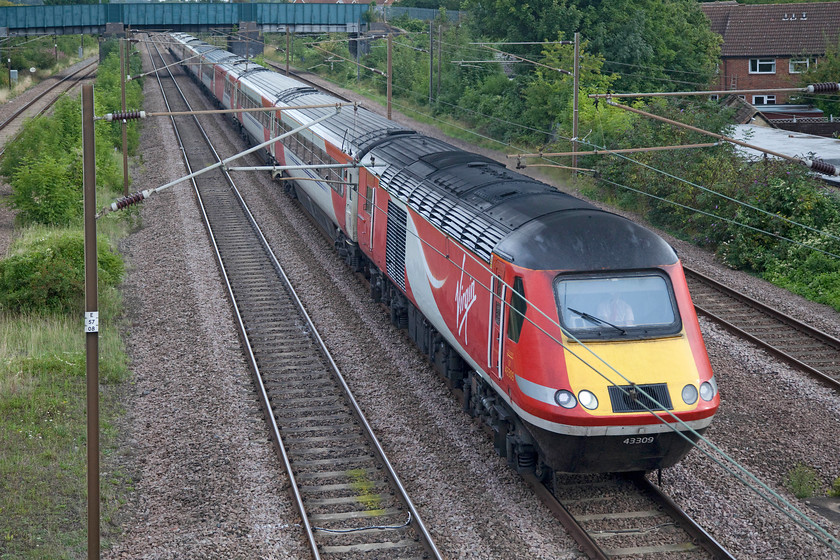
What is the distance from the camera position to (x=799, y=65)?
167 ft

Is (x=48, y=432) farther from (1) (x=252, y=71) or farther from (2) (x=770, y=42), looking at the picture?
(2) (x=770, y=42)

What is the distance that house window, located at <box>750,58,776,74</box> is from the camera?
176 ft

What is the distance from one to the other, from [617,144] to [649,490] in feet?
72.4

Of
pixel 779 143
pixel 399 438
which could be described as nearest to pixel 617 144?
pixel 779 143

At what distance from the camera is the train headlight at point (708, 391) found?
9938 millimetres

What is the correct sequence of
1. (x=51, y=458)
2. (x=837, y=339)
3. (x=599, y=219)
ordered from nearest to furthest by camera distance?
(x=599, y=219), (x=51, y=458), (x=837, y=339)

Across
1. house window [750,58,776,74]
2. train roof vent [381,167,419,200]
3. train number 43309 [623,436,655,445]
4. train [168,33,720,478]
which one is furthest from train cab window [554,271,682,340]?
house window [750,58,776,74]

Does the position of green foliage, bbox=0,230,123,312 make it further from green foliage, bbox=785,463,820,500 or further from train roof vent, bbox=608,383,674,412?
green foliage, bbox=785,463,820,500

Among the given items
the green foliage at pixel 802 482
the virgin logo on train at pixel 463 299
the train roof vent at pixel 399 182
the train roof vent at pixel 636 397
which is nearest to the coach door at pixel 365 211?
the train roof vent at pixel 399 182

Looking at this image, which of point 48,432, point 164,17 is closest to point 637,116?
point 48,432

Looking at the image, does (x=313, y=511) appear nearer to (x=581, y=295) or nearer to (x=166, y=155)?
(x=581, y=295)

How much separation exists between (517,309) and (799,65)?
47356 millimetres

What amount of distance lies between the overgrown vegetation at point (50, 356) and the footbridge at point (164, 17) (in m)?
34.7

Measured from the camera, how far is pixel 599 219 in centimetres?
1071
